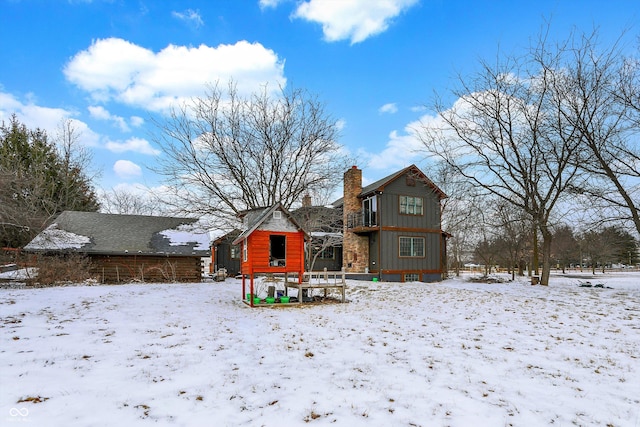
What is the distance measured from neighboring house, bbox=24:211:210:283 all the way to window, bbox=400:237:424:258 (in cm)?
1302

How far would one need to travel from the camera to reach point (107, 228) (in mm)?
23906

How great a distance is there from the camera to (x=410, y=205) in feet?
84.7

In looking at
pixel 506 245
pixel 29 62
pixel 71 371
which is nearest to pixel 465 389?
pixel 71 371

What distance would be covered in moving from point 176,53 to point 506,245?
100 feet

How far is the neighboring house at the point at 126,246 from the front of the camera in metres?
21.3

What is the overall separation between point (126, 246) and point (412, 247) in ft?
61.1

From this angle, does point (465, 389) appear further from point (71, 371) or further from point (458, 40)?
point (458, 40)

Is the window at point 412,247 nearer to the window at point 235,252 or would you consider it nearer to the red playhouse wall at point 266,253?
the red playhouse wall at point 266,253

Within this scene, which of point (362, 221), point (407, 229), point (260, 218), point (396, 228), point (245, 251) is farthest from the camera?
point (362, 221)

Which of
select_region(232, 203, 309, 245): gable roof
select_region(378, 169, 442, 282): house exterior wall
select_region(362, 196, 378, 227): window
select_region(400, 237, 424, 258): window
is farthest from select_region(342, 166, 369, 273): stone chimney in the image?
select_region(232, 203, 309, 245): gable roof

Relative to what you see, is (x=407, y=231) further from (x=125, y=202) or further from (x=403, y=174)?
(x=125, y=202)

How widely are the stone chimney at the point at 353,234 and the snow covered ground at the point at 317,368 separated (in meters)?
14.7

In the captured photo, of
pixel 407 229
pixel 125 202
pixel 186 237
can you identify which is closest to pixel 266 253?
pixel 186 237

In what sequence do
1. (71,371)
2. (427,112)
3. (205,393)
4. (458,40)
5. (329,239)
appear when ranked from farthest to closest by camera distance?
(329,239)
(427,112)
(458,40)
(71,371)
(205,393)
